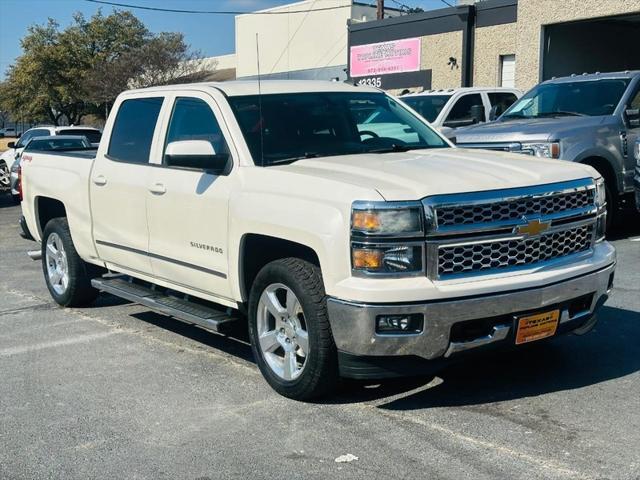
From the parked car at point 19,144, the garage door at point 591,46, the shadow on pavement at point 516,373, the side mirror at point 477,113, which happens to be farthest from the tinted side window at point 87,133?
the shadow on pavement at point 516,373

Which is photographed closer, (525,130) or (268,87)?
(268,87)

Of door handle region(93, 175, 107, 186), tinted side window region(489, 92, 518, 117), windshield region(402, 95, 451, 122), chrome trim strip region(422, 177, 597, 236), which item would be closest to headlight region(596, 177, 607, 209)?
chrome trim strip region(422, 177, 597, 236)

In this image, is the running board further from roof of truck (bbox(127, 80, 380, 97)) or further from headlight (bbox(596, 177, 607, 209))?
headlight (bbox(596, 177, 607, 209))

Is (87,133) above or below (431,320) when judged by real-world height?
above

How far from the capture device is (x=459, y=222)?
4.43 meters

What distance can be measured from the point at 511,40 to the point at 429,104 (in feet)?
31.4

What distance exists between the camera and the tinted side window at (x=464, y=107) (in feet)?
45.2

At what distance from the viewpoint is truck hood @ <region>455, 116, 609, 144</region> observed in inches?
381

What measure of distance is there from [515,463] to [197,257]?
267cm

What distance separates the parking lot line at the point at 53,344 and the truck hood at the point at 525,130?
5385 millimetres

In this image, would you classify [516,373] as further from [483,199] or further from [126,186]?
[126,186]

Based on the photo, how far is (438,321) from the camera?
4.36m

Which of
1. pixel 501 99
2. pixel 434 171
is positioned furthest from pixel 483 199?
pixel 501 99

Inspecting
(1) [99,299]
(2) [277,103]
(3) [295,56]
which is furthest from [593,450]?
(3) [295,56]
